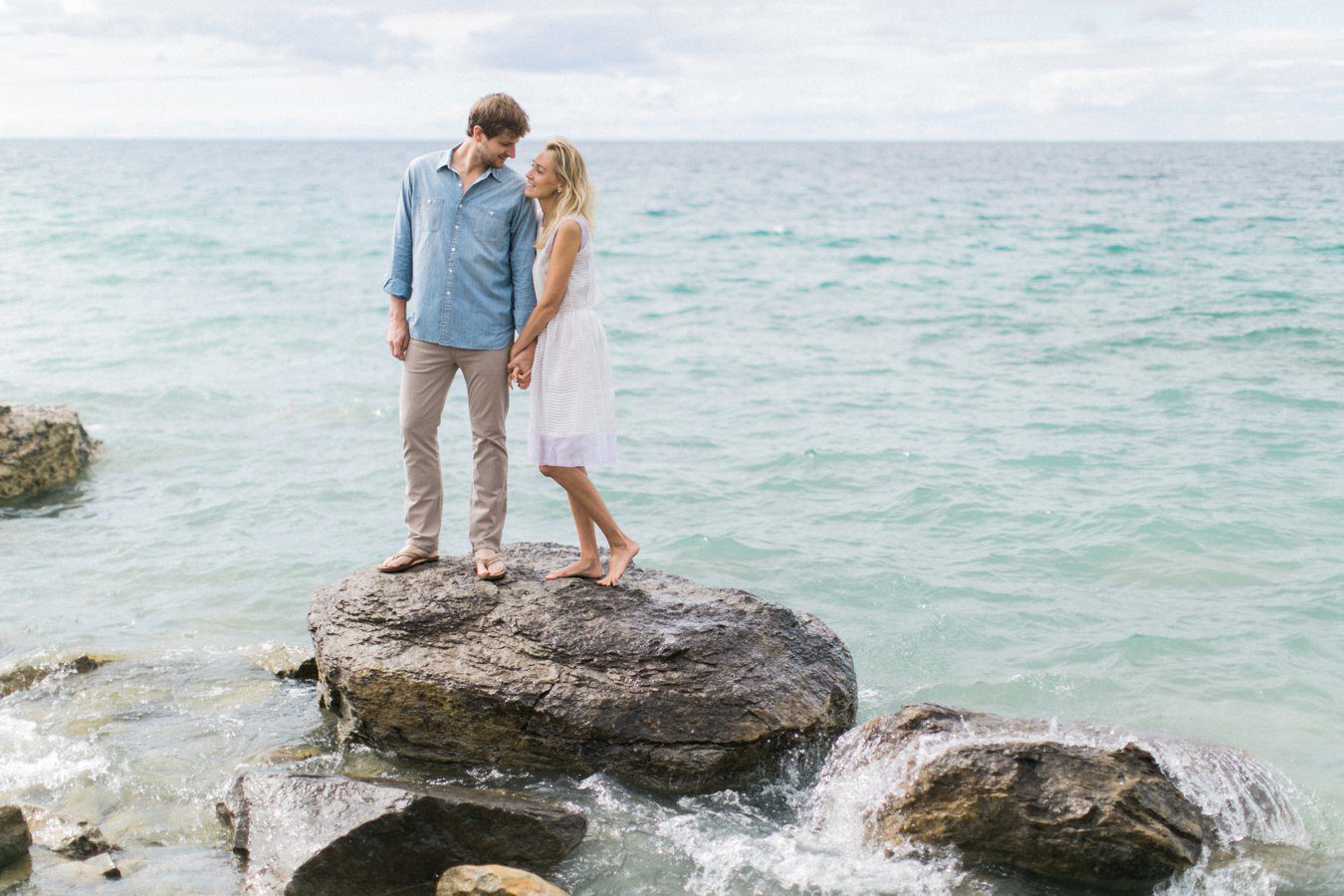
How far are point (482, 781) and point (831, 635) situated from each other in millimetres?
2107

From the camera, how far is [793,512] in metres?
11.4

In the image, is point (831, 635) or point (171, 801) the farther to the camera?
point (831, 635)

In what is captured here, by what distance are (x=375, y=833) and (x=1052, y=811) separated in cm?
300

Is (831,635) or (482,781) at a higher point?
(831,635)

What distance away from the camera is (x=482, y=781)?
6.02 meters

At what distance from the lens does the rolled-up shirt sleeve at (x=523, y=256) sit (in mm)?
6086

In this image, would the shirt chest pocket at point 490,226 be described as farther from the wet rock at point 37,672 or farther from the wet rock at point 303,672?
the wet rock at point 37,672

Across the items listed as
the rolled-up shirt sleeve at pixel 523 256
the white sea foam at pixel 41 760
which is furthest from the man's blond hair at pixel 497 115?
the white sea foam at pixel 41 760

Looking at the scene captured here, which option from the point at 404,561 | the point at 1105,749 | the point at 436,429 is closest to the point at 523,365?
the point at 436,429

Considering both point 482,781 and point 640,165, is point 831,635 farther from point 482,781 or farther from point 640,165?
point 640,165

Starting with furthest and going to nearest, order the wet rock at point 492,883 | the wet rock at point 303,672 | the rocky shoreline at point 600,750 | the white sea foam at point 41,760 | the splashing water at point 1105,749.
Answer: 1. the wet rock at point 303,672
2. the white sea foam at point 41,760
3. the splashing water at point 1105,749
4. the rocky shoreline at point 600,750
5. the wet rock at point 492,883

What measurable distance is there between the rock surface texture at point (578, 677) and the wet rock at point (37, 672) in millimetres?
1963

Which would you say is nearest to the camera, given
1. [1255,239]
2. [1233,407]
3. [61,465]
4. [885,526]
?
[885,526]

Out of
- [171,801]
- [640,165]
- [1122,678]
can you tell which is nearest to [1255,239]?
[1122,678]
